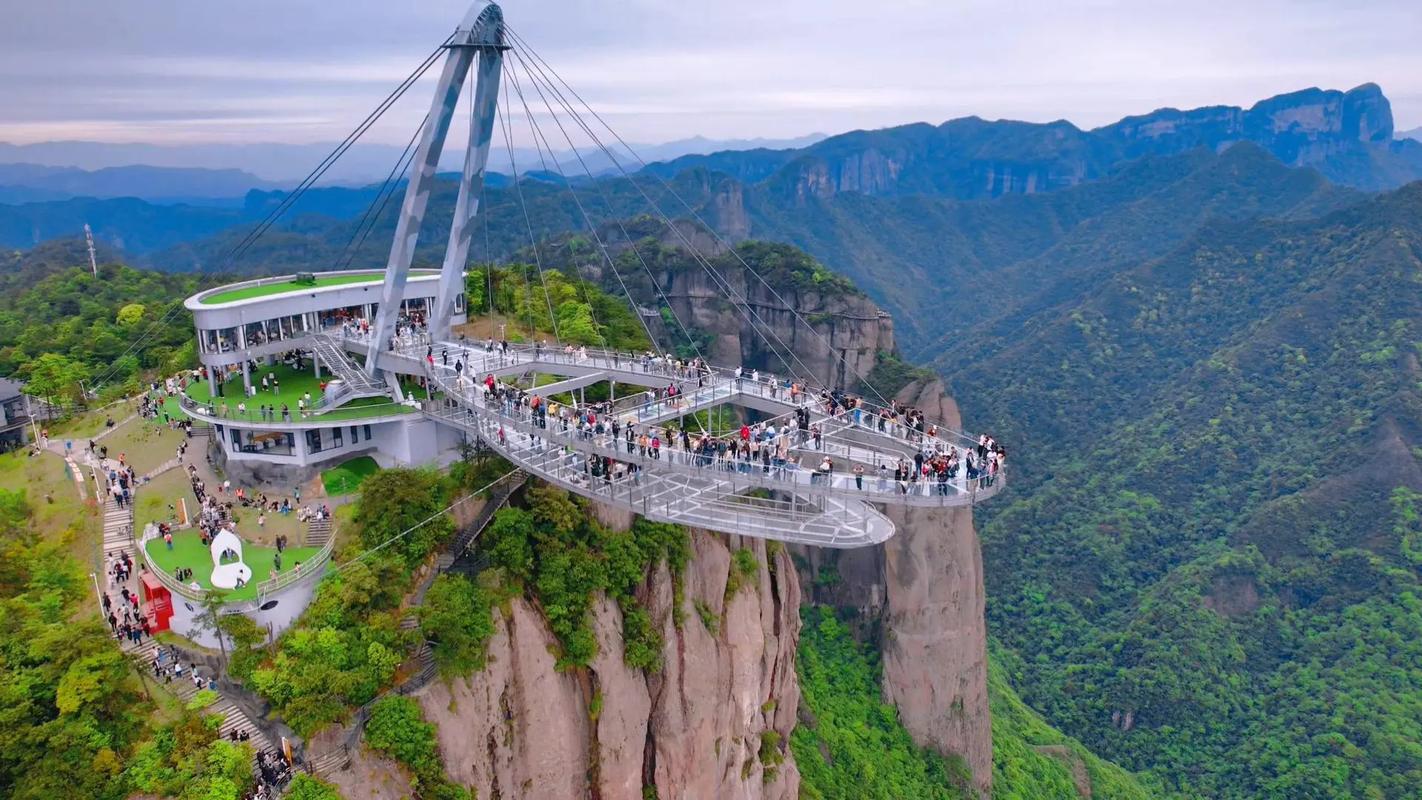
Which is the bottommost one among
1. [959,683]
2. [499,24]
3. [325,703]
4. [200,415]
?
[959,683]

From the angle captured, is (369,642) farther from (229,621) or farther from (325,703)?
(229,621)

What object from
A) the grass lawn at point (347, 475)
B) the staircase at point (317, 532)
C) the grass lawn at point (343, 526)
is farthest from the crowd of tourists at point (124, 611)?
the grass lawn at point (347, 475)

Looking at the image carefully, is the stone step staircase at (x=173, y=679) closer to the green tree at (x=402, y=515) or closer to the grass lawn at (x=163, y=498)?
the grass lawn at (x=163, y=498)

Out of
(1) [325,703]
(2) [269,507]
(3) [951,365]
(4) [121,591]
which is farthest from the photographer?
(3) [951,365]

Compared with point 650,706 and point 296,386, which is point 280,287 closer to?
point 296,386

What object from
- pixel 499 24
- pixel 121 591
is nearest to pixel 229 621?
pixel 121 591
